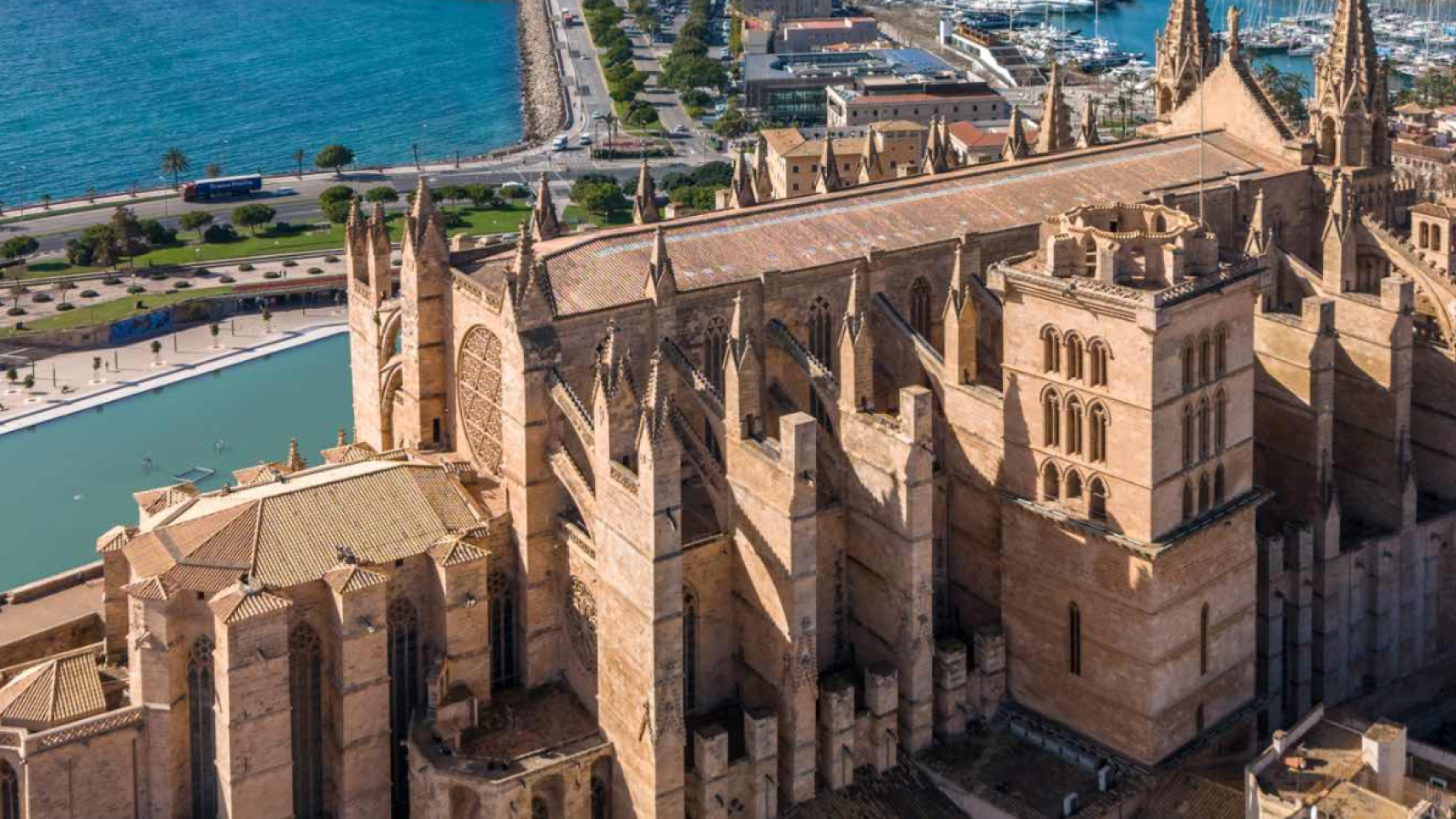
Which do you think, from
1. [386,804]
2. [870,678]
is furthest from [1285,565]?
[386,804]

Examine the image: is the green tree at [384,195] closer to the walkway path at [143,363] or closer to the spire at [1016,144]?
the walkway path at [143,363]

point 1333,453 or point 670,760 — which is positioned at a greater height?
point 1333,453

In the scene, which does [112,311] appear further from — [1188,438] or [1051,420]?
[1188,438]

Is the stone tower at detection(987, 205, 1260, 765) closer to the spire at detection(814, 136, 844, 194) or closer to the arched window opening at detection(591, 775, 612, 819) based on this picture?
the arched window opening at detection(591, 775, 612, 819)

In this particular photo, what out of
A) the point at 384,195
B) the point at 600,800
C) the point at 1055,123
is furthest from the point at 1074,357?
the point at 384,195

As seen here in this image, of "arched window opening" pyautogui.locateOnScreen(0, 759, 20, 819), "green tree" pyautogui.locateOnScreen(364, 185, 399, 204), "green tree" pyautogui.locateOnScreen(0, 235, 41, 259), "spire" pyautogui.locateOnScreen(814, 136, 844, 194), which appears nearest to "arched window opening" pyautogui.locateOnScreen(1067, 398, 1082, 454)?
"spire" pyautogui.locateOnScreen(814, 136, 844, 194)

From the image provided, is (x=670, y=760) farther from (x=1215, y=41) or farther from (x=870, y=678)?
(x=1215, y=41)

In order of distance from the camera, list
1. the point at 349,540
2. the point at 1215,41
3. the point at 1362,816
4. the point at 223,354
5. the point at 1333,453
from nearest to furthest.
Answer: the point at 1362,816 < the point at 349,540 < the point at 1333,453 < the point at 1215,41 < the point at 223,354

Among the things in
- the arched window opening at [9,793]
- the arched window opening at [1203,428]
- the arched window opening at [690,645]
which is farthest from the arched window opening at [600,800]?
the arched window opening at [1203,428]
